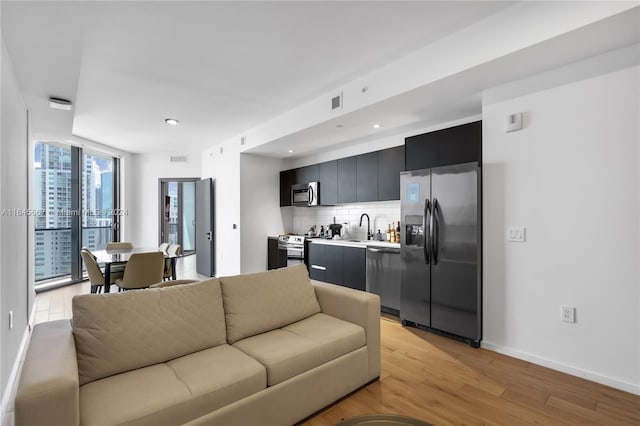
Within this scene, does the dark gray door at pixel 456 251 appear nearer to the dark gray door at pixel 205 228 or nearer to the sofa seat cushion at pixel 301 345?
the sofa seat cushion at pixel 301 345

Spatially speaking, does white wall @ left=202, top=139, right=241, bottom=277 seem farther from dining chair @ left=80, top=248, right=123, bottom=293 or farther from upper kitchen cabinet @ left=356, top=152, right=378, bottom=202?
upper kitchen cabinet @ left=356, top=152, right=378, bottom=202

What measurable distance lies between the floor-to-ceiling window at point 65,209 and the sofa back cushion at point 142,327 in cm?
491

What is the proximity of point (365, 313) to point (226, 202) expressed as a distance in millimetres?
4515

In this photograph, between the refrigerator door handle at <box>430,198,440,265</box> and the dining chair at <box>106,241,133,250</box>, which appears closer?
the refrigerator door handle at <box>430,198,440,265</box>

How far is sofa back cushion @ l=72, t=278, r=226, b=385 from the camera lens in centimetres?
169

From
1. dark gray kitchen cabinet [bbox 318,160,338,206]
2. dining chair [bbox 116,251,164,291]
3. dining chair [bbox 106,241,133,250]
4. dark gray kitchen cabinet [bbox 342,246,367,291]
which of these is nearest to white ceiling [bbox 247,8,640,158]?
dark gray kitchen cabinet [bbox 318,160,338,206]

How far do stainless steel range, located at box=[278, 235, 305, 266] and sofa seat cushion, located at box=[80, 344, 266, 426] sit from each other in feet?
11.8

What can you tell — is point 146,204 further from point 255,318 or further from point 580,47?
point 580,47

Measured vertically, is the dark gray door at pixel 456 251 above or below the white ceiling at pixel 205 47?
below

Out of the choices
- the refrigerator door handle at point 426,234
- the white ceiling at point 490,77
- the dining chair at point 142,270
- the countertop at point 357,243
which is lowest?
the dining chair at point 142,270

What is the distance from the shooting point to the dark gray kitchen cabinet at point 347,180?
17.0 feet

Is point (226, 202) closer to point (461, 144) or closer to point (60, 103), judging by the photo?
point (60, 103)

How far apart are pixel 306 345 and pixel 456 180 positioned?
2226 mm

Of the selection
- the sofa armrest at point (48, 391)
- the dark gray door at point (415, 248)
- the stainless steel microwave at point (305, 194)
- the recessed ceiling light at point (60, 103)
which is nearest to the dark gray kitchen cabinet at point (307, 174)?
the stainless steel microwave at point (305, 194)
